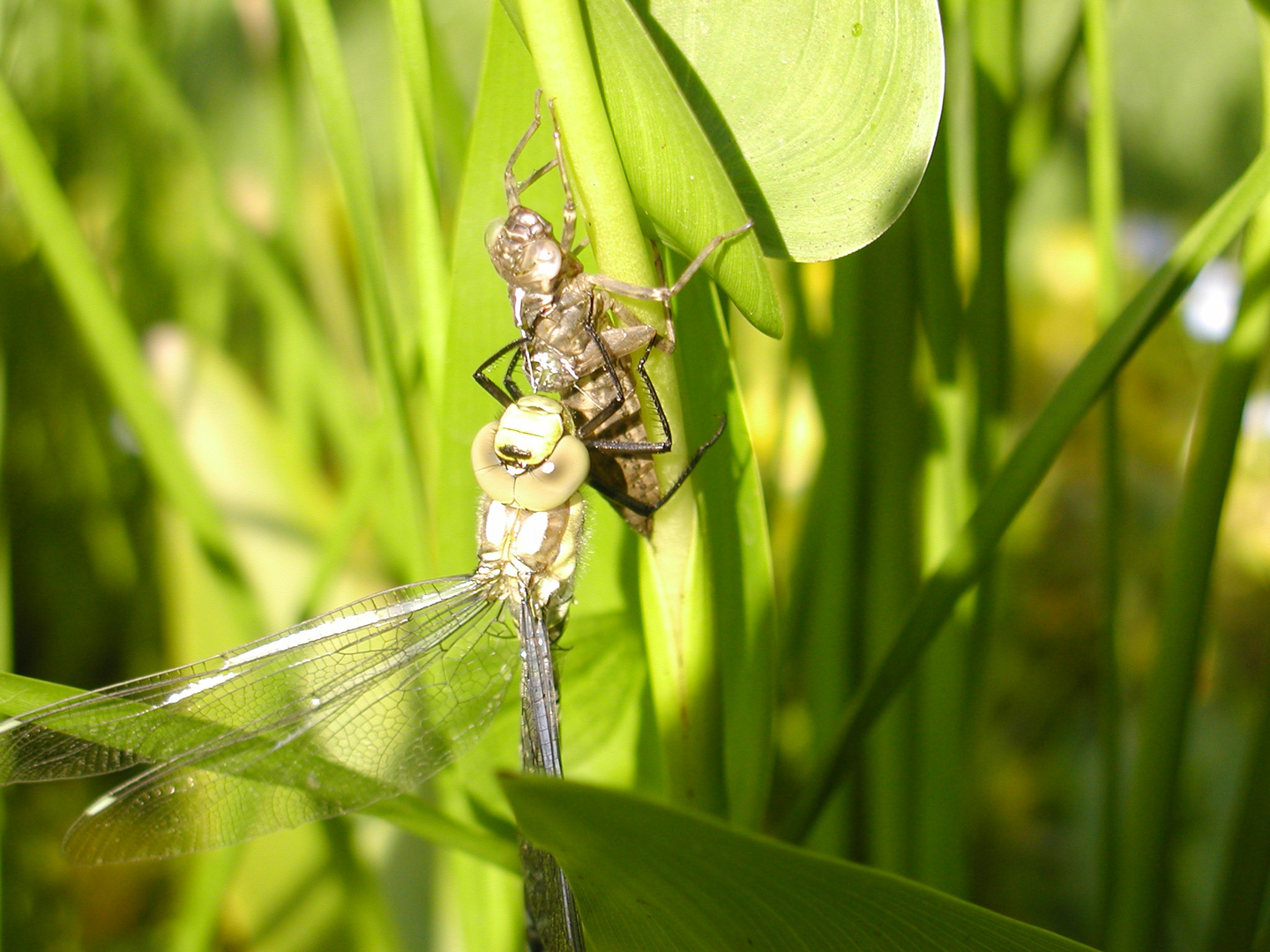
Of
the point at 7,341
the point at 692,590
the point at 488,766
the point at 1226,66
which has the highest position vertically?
the point at 1226,66

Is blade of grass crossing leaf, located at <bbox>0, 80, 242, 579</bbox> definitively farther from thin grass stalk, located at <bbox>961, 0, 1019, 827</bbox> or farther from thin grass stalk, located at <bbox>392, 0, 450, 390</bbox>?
thin grass stalk, located at <bbox>961, 0, 1019, 827</bbox>

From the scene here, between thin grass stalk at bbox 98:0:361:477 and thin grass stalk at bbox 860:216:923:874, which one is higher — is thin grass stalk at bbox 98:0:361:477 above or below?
above

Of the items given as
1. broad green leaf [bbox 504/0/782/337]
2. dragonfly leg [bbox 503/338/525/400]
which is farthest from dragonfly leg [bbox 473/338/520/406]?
broad green leaf [bbox 504/0/782/337]

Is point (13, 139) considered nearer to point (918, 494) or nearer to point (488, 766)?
point (488, 766)

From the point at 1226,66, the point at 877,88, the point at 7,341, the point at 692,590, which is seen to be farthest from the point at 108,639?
the point at 1226,66

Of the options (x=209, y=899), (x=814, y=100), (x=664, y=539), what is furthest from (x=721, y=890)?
(x=209, y=899)

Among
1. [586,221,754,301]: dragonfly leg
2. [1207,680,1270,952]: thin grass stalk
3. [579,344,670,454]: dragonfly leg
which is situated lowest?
[1207,680,1270,952]: thin grass stalk
